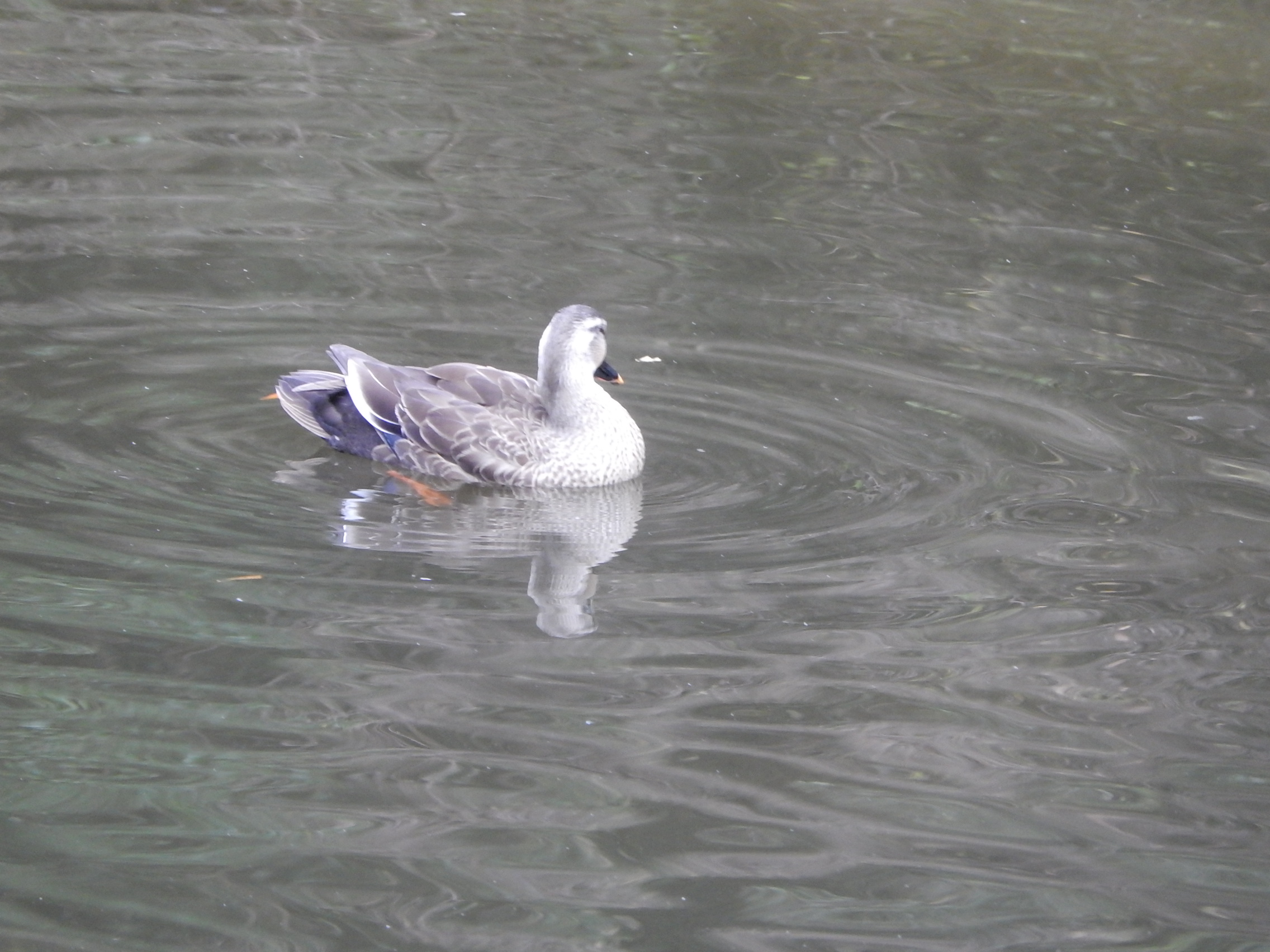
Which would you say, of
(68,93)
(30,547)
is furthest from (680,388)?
(68,93)

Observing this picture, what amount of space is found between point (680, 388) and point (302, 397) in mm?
1911

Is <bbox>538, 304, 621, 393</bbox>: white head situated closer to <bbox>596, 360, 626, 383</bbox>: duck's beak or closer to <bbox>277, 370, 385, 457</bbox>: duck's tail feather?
<bbox>596, 360, 626, 383</bbox>: duck's beak

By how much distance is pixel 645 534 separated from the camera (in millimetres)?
7062

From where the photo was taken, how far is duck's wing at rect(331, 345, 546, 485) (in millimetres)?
7605

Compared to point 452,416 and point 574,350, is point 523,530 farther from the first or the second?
point 574,350

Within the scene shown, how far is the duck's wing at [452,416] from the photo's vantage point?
761 centimetres

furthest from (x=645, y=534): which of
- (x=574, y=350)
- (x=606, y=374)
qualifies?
(x=574, y=350)

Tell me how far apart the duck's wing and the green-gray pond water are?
0.20m

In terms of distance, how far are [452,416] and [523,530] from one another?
0.79 metres

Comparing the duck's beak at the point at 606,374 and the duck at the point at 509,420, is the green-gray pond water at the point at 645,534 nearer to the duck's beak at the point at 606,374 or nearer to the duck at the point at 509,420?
the duck at the point at 509,420

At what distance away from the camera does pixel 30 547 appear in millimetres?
6426

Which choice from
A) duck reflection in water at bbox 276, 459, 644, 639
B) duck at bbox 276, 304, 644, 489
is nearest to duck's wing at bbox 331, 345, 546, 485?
duck at bbox 276, 304, 644, 489

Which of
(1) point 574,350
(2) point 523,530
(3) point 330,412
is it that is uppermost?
(1) point 574,350

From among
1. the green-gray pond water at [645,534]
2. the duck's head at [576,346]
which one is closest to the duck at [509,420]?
the duck's head at [576,346]
